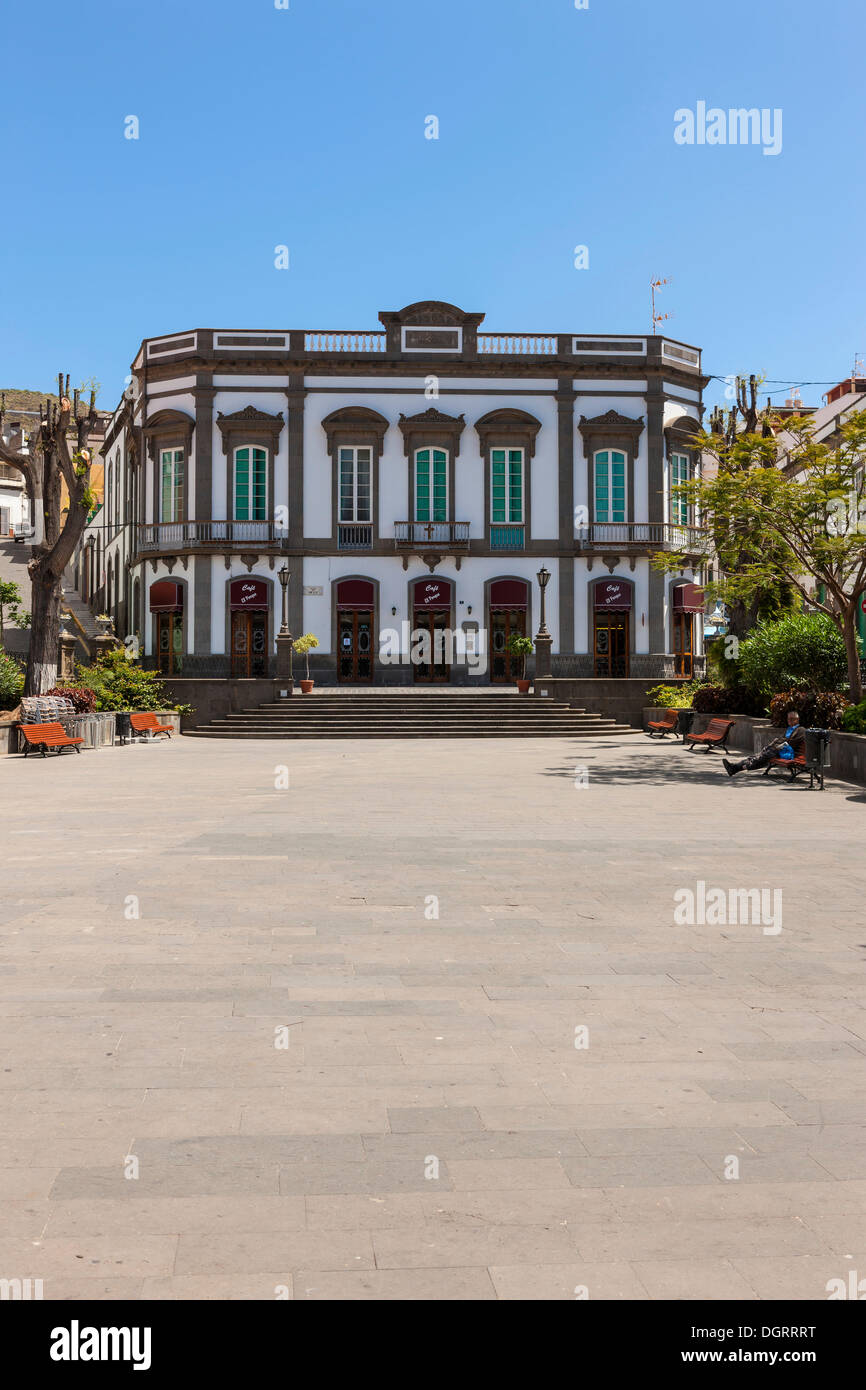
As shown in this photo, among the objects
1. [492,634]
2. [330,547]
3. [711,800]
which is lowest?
[711,800]

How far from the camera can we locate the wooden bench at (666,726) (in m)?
29.8

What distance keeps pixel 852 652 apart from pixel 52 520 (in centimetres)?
1870

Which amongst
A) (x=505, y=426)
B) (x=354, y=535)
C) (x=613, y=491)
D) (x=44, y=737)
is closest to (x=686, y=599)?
(x=613, y=491)

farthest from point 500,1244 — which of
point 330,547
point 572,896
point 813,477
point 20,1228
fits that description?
point 330,547

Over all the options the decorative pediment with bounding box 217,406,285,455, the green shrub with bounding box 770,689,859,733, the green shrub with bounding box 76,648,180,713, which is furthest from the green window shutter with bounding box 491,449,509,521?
the green shrub with bounding box 770,689,859,733

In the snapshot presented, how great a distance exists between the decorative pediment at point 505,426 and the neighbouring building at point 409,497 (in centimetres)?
7

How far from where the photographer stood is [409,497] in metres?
38.7

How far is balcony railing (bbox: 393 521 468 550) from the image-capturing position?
38.5 m

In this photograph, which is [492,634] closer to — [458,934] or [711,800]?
[711,800]

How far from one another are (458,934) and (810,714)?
15.0 m

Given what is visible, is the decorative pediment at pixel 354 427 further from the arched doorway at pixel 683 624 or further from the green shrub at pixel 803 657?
the green shrub at pixel 803 657

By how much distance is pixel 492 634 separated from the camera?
1537 inches

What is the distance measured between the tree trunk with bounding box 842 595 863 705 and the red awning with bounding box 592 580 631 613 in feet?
60.6

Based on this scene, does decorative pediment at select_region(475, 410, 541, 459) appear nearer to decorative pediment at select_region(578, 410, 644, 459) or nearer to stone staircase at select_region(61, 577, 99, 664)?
decorative pediment at select_region(578, 410, 644, 459)
